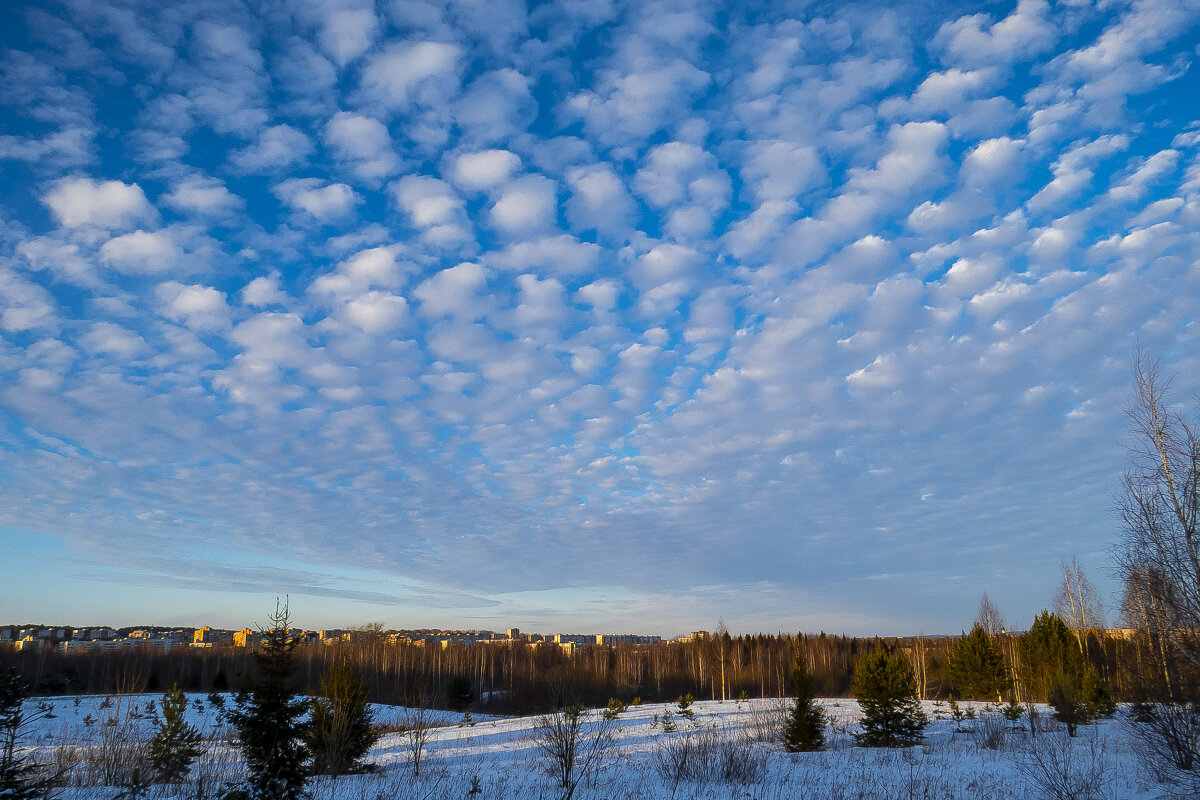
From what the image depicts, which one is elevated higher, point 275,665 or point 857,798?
point 275,665

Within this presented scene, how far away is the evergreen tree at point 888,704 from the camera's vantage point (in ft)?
82.4

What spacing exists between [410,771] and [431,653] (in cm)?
7854

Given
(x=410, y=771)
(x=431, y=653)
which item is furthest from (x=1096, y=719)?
(x=431, y=653)

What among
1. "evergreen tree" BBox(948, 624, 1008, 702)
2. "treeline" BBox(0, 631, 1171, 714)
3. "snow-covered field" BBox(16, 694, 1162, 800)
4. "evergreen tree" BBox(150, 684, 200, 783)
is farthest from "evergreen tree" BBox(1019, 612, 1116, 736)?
"evergreen tree" BBox(150, 684, 200, 783)

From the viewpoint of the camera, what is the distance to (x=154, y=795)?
448 inches

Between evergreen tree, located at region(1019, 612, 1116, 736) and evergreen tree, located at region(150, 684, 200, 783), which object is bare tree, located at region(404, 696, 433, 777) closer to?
evergreen tree, located at region(150, 684, 200, 783)

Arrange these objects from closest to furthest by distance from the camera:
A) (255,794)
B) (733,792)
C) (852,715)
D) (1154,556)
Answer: (255,794), (733,792), (1154,556), (852,715)

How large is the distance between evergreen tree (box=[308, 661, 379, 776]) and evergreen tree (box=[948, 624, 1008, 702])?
41.8 m

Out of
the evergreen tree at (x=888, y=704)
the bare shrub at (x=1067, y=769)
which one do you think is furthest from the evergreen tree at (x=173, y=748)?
the evergreen tree at (x=888, y=704)

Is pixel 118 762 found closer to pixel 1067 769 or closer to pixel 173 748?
pixel 173 748

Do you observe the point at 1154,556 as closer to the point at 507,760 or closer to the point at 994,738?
the point at 994,738

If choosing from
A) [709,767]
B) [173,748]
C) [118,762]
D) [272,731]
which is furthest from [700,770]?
[118,762]

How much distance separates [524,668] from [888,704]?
6713cm

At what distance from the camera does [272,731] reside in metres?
11.3
